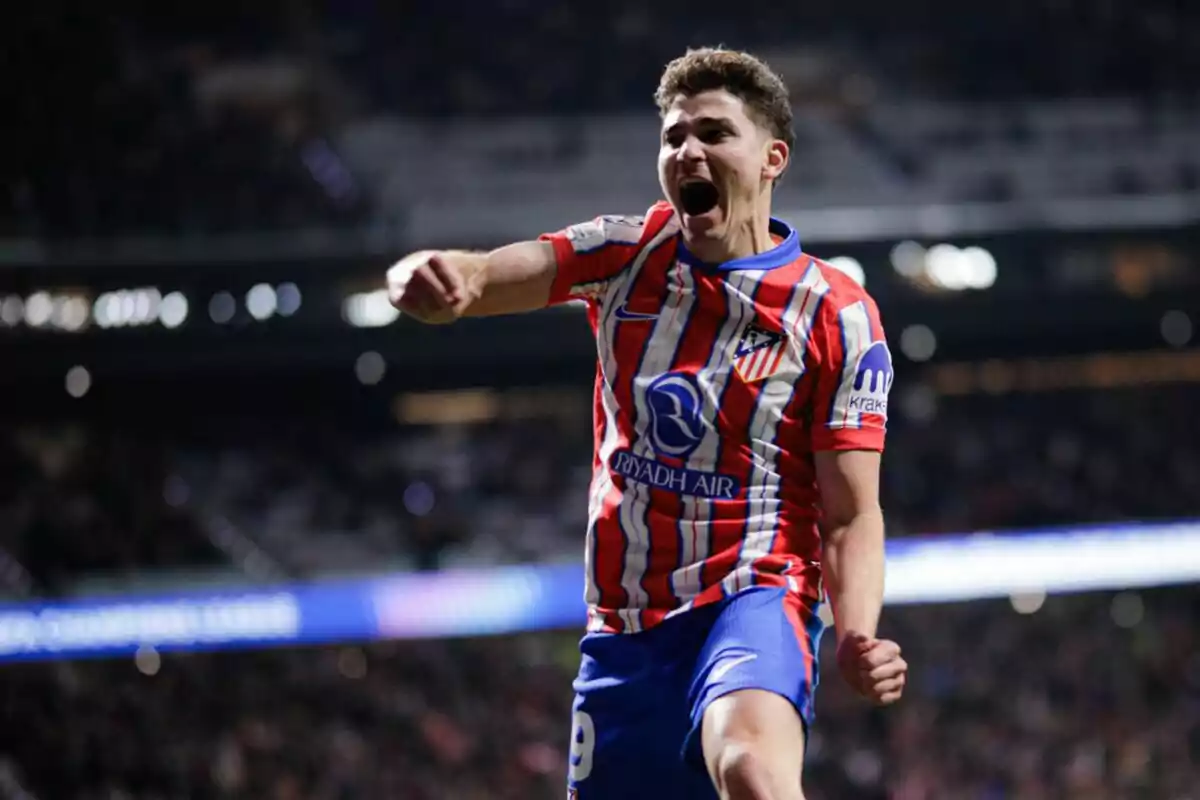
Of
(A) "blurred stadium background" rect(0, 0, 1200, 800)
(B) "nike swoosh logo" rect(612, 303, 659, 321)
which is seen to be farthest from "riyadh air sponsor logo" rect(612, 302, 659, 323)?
(A) "blurred stadium background" rect(0, 0, 1200, 800)

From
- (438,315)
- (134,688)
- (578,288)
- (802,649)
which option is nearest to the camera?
(438,315)

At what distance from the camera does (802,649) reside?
3.36 metres

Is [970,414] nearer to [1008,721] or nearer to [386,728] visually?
[1008,721]

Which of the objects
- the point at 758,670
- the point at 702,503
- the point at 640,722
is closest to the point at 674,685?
the point at 640,722

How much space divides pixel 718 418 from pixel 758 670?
0.57 metres

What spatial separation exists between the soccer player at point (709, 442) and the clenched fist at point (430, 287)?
160 mm

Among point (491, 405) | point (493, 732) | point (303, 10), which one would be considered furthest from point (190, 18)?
point (493, 732)

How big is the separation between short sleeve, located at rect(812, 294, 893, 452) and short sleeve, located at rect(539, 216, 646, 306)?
0.49 metres

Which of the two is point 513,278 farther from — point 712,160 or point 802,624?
point 802,624

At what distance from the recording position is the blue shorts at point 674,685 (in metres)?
3.27

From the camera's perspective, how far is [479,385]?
1883 centimetres

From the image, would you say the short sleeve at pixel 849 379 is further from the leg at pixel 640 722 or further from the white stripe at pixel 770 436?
the leg at pixel 640 722

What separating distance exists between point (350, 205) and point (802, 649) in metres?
14.6

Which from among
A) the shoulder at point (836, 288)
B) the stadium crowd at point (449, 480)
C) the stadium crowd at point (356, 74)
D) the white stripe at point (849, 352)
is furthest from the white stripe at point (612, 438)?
the stadium crowd at point (356, 74)
